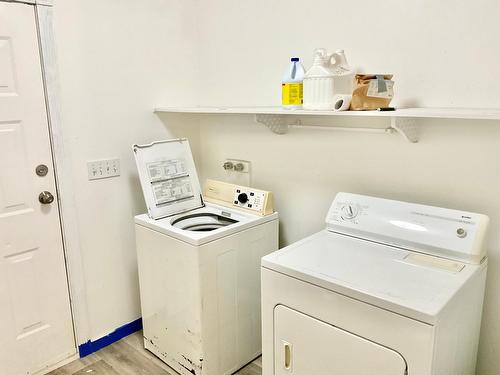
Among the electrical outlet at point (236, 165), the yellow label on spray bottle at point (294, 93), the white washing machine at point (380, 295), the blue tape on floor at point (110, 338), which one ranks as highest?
the yellow label on spray bottle at point (294, 93)

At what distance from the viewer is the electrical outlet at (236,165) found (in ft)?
8.36

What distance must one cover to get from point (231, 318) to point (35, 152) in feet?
4.37

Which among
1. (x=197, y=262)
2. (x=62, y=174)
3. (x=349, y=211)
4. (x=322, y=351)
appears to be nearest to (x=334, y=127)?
(x=349, y=211)

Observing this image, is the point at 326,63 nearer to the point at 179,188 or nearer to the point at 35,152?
the point at 179,188

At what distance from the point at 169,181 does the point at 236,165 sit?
47cm

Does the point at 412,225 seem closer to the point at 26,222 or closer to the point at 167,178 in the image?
the point at 167,178

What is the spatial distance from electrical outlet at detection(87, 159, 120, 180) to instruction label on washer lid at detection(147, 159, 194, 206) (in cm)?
24

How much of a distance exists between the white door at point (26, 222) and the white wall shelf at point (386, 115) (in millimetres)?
755

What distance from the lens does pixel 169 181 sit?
7.72ft

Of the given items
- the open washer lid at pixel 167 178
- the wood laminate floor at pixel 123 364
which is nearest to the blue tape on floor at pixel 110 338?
the wood laminate floor at pixel 123 364

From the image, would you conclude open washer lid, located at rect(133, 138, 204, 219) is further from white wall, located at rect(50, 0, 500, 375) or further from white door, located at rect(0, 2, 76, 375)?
white door, located at rect(0, 2, 76, 375)

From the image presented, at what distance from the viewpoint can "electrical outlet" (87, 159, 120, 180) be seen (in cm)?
229

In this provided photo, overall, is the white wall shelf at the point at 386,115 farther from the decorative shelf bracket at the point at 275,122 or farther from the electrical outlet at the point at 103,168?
the electrical outlet at the point at 103,168

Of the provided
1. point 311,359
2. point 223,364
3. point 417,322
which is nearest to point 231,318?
point 223,364
